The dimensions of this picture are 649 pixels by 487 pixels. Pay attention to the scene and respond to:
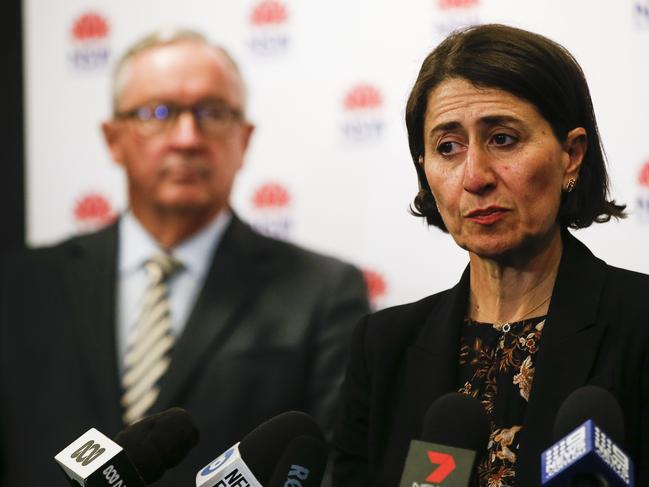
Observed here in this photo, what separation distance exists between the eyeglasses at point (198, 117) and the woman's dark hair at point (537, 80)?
122cm

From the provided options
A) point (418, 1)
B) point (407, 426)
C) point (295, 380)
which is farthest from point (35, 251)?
point (407, 426)

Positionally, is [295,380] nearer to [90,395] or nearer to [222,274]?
[222,274]

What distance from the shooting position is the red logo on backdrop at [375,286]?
3.19 meters

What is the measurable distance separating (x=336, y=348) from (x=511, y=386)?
113 centimetres

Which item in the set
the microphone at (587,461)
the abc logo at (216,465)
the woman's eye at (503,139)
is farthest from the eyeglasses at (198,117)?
the microphone at (587,461)

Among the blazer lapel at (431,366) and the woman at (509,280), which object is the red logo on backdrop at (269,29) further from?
the blazer lapel at (431,366)

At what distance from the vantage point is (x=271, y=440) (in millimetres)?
1716

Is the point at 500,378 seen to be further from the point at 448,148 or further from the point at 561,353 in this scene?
the point at 448,148

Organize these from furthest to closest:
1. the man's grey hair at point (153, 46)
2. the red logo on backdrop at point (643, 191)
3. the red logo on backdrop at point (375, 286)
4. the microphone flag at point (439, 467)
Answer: the man's grey hair at point (153, 46) → the red logo on backdrop at point (375, 286) → the red logo on backdrop at point (643, 191) → the microphone flag at point (439, 467)

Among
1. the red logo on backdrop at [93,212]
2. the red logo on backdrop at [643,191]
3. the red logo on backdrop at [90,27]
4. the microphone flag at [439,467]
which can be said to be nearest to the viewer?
the microphone flag at [439,467]

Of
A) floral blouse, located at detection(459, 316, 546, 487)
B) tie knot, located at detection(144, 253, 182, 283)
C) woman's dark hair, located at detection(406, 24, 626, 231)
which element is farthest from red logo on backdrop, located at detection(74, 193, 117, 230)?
floral blouse, located at detection(459, 316, 546, 487)

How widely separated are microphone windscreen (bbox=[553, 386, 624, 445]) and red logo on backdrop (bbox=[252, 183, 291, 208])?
1992 mm

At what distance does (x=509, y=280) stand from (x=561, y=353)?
0.81 ft

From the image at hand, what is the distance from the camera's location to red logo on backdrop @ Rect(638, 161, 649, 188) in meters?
2.78
